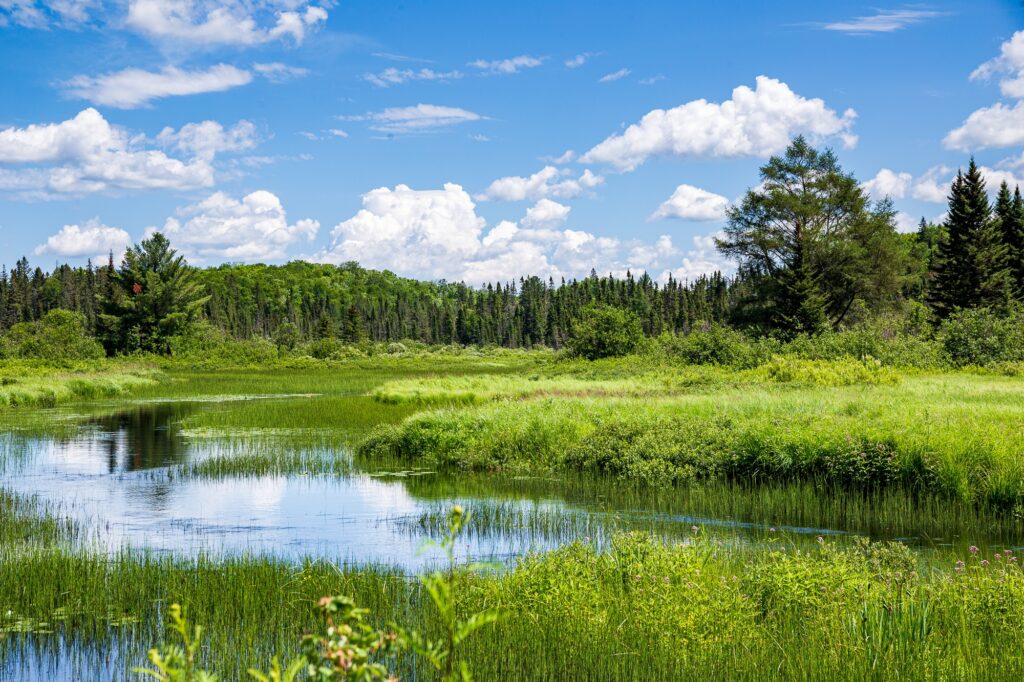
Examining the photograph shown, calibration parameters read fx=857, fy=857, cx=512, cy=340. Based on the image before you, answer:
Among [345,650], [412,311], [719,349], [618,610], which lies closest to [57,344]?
[719,349]

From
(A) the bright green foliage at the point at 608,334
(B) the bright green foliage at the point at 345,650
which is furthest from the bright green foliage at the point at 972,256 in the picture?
(B) the bright green foliage at the point at 345,650

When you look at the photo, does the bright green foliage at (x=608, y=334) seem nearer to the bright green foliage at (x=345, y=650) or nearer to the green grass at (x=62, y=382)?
the green grass at (x=62, y=382)

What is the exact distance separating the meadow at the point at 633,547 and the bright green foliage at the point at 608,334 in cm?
2734

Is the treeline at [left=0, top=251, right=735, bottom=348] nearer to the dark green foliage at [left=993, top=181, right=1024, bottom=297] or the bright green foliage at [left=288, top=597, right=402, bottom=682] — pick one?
the dark green foliage at [left=993, top=181, right=1024, bottom=297]

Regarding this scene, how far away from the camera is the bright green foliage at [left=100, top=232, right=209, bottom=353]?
285 ft

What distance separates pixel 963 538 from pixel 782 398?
35.9 feet

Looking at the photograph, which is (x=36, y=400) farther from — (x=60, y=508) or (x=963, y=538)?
(x=963, y=538)

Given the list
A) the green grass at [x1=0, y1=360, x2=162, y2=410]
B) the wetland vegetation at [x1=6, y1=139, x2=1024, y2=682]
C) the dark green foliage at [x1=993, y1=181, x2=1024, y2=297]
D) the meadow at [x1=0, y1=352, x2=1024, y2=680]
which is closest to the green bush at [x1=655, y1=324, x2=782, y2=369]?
the wetland vegetation at [x1=6, y1=139, x2=1024, y2=682]

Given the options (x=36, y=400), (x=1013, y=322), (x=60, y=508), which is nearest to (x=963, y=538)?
(x=60, y=508)

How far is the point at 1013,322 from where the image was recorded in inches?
1646

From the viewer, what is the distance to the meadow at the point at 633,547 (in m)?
7.75

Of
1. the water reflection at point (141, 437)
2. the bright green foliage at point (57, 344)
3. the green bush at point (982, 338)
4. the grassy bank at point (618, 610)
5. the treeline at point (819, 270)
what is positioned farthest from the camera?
the bright green foliage at point (57, 344)

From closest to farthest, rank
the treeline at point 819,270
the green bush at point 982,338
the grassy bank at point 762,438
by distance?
the grassy bank at point 762,438, the green bush at point 982,338, the treeline at point 819,270

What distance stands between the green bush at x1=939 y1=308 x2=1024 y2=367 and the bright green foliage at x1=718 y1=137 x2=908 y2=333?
39.4ft
